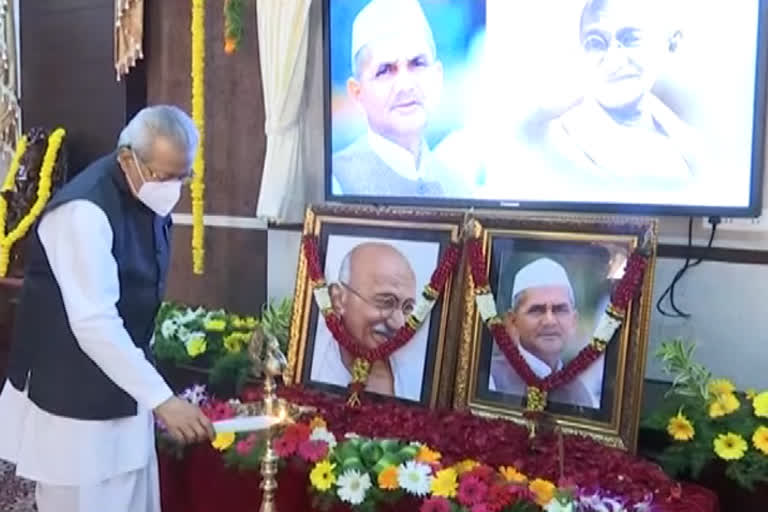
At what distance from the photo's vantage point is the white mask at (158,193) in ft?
6.56

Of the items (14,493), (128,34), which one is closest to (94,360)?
(14,493)

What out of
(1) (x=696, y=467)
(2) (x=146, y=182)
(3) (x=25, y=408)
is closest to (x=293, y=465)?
(3) (x=25, y=408)

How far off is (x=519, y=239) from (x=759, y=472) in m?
0.86

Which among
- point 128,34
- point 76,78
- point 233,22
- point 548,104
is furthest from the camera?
point 76,78

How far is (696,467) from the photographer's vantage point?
2.20 meters

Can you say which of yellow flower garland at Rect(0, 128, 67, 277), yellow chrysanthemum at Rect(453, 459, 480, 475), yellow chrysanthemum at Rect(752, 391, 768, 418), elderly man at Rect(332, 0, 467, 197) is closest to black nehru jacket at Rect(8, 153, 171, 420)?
yellow chrysanthemum at Rect(453, 459, 480, 475)

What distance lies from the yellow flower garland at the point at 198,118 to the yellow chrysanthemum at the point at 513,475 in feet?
6.17

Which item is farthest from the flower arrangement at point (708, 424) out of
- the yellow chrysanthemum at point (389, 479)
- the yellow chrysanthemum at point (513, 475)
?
the yellow chrysanthemum at point (389, 479)

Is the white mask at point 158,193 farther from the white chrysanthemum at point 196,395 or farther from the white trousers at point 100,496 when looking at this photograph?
the white chrysanthemum at point 196,395

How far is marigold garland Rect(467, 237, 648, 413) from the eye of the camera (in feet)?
7.58

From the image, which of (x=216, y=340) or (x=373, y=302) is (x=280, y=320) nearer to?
(x=216, y=340)

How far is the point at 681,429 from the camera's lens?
2.22 m

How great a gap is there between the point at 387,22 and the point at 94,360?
1.57 meters

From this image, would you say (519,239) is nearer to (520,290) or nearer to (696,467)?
(520,290)
